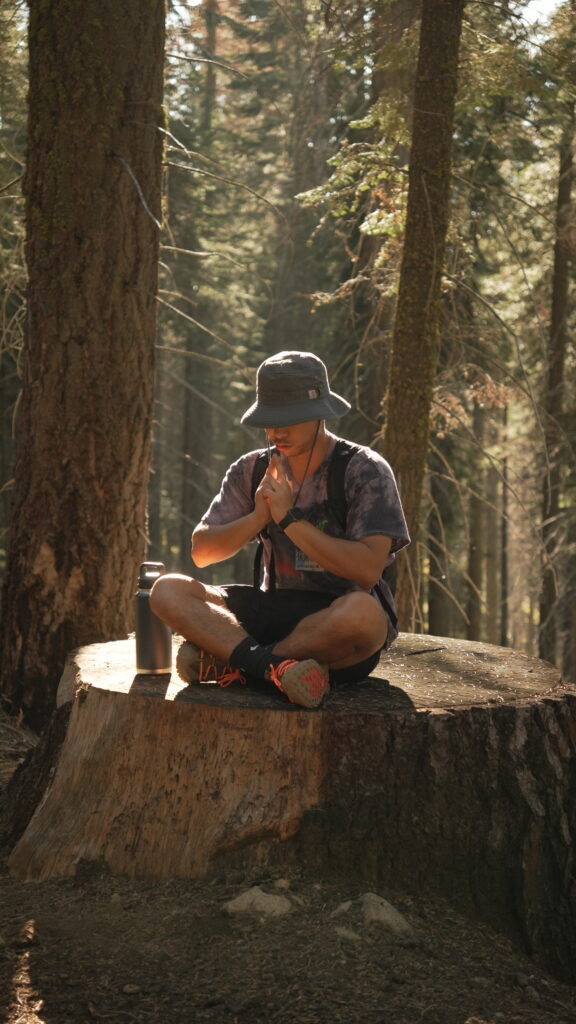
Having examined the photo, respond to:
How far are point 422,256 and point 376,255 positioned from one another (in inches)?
112

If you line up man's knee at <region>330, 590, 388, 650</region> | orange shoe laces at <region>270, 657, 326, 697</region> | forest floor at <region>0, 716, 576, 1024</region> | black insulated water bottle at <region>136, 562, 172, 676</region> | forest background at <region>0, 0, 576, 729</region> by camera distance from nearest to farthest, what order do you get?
1. forest floor at <region>0, 716, 576, 1024</region>
2. orange shoe laces at <region>270, 657, 326, 697</region>
3. man's knee at <region>330, 590, 388, 650</region>
4. black insulated water bottle at <region>136, 562, 172, 676</region>
5. forest background at <region>0, 0, 576, 729</region>

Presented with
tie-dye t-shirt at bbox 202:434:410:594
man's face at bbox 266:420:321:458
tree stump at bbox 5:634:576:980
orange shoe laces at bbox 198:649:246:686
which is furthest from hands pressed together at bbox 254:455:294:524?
tree stump at bbox 5:634:576:980

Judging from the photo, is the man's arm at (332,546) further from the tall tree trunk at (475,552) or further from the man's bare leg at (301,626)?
the tall tree trunk at (475,552)

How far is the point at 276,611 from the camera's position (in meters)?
4.55

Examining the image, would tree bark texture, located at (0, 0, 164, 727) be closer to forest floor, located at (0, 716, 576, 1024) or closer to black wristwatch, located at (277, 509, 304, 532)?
black wristwatch, located at (277, 509, 304, 532)

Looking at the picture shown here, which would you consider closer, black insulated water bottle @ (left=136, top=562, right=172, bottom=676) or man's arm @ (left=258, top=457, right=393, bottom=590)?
man's arm @ (left=258, top=457, right=393, bottom=590)

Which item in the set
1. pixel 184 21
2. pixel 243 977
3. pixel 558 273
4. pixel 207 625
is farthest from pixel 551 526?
pixel 243 977

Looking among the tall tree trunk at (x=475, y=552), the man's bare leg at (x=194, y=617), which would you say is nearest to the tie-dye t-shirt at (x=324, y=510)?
the man's bare leg at (x=194, y=617)

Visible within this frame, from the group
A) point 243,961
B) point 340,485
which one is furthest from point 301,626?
point 243,961

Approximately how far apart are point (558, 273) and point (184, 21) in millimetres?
8875

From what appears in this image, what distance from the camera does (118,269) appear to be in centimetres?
663

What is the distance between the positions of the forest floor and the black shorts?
40.5 inches

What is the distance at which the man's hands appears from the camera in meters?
4.17

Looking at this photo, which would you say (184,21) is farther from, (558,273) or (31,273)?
(558,273)
